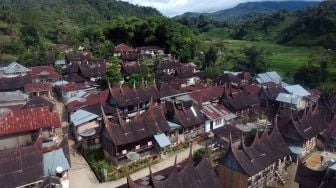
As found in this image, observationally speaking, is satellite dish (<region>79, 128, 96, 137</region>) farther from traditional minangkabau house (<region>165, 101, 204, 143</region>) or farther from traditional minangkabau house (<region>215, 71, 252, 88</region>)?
traditional minangkabau house (<region>215, 71, 252, 88</region>)

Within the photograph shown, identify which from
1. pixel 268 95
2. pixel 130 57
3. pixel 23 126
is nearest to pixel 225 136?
pixel 268 95

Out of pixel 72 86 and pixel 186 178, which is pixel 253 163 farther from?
pixel 72 86

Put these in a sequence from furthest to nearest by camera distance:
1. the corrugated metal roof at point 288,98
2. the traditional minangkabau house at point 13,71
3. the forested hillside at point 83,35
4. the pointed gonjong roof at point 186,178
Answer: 1. the forested hillside at point 83,35
2. the traditional minangkabau house at point 13,71
3. the corrugated metal roof at point 288,98
4. the pointed gonjong roof at point 186,178

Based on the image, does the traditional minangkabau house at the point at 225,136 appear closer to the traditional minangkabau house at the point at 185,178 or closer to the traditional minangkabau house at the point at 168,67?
the traditional minangkabau house at the point at 185,178

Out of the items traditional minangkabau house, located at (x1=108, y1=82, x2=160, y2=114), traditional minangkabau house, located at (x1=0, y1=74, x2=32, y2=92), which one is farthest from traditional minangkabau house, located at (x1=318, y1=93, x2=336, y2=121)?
traditional minangkabau house, located at (x1=0, y1=74, x2=32, y2=92)

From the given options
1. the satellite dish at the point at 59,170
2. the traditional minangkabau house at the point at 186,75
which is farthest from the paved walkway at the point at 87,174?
the traditional minangkabau house at the point at 186,75

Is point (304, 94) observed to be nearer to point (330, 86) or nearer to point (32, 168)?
point (330, 86)
